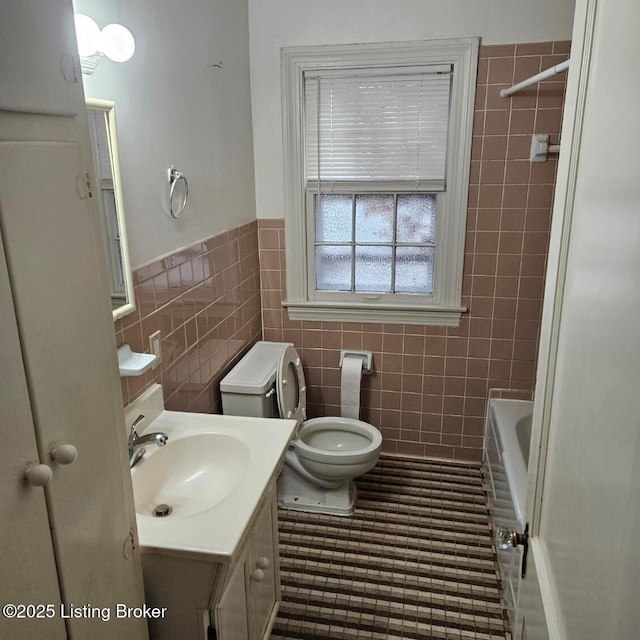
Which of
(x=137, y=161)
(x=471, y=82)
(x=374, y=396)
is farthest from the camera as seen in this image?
(x=374, y=396)

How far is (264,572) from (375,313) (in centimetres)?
158

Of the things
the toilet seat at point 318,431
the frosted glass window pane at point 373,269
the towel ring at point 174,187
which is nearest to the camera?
the towel ring at point 174,187

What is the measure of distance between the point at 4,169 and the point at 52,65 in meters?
0.20

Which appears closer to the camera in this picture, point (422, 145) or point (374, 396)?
point (422, 145)

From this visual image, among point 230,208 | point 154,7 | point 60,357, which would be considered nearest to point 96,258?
point 60,357

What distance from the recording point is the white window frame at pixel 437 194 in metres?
2.69

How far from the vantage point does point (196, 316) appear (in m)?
2.29

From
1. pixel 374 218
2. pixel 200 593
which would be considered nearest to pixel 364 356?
pixel 374 218

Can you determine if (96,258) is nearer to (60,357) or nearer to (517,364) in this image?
(60,357)

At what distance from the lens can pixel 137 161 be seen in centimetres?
184

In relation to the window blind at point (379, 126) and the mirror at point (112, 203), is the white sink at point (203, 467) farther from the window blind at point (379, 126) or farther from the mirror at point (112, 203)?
the window blind at point (379, 126)

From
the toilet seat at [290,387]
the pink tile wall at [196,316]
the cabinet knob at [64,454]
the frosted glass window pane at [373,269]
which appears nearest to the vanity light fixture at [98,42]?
the pink tile wall at [196,316]

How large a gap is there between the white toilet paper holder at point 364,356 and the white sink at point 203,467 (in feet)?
4.22

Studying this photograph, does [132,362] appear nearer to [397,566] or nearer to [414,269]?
[397,566]
